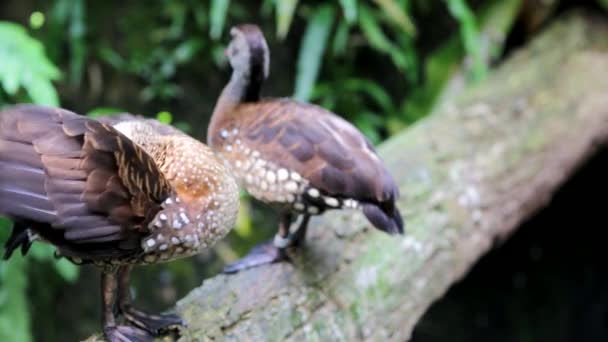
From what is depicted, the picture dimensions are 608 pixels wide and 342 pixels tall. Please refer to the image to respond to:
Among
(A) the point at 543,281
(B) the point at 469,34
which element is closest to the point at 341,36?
(B) the point at 469,34

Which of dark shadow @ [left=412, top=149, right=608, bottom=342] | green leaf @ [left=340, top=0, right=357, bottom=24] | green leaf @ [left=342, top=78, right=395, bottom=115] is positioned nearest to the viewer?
green leaf @ [left=340, top=0, right=357, bottom=24]

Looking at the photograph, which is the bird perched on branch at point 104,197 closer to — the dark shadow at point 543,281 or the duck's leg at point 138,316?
the duck's leg at point 138,316

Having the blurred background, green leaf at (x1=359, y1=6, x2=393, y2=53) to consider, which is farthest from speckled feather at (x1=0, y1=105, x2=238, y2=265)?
green leaf at (x1=359, y1=6, x2=393, y2=53)

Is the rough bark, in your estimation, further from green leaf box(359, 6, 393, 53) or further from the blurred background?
green leaf box(359, 6, 393, 53)

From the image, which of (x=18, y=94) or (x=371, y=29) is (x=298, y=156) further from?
(x=371, y=29)

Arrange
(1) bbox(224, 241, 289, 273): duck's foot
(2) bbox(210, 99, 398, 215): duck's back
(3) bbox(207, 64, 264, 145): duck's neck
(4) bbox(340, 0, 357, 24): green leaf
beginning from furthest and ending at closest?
(4) bbox(340, 0, 357, 24): green leaf < (3) bbox(207, 64, 264, 145): duck's neck < (1) bbox(224, 241, 289, 273): duck's foot < (2) bbox(210, 99, 398, 215): duck's back

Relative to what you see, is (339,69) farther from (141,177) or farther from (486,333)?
(141,177)
